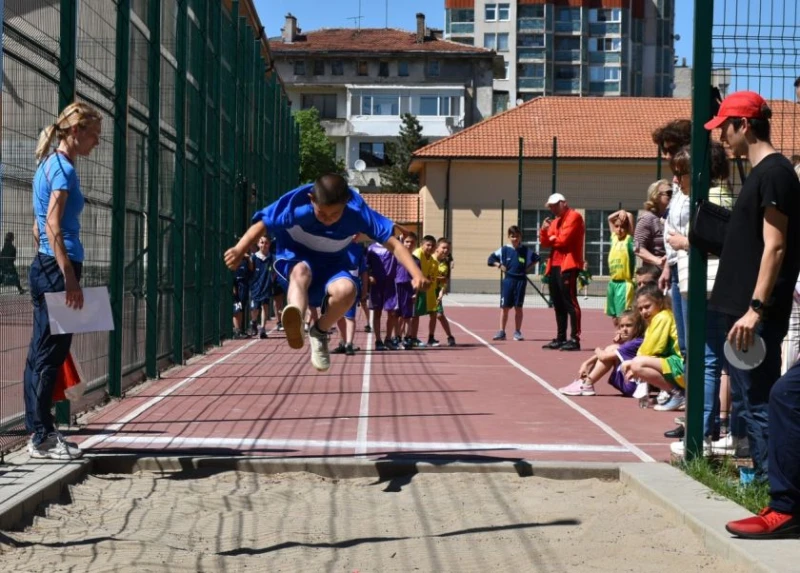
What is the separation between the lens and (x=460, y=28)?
131375 mm

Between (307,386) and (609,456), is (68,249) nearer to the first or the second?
(609,456)

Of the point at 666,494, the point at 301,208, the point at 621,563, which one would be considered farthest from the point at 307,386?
the point at 621,563

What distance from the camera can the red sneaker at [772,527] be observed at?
5879 millimetres

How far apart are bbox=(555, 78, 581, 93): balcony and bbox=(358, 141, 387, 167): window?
1764 inches

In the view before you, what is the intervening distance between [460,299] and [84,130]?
3662 cm

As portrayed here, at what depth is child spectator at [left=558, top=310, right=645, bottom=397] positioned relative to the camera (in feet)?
39.7

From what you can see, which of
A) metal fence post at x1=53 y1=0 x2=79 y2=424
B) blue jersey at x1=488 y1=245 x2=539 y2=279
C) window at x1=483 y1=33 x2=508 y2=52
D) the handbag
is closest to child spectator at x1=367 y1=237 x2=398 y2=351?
blue jersey at x1=488 y1=245 x2=539 y2=279

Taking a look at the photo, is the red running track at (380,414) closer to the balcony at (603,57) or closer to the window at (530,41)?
the window at (530,41)

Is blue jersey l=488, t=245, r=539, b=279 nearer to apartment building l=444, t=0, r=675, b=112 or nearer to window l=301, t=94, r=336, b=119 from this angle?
window l=301, t=94, r=336, b=119

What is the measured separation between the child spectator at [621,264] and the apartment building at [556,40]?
113958 millimetres

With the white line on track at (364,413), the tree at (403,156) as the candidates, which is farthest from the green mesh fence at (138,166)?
the tree at (403,156)

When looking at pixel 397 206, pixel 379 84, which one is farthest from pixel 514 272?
pixel 379 84

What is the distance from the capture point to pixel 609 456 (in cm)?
864

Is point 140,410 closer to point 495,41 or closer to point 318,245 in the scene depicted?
point 318,245
